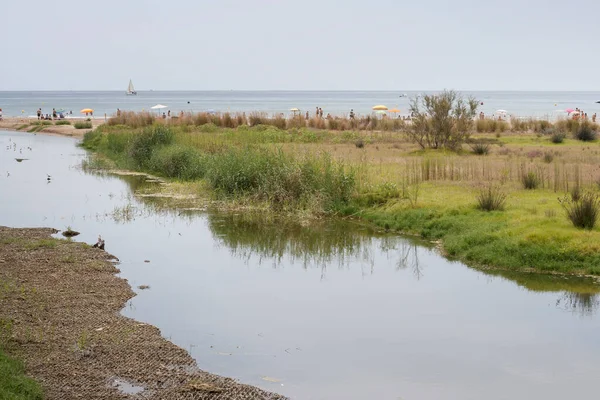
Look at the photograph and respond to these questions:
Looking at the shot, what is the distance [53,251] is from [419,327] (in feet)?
25.4

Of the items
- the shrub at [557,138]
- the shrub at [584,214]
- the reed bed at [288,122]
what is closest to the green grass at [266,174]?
the shrub at [584,214]

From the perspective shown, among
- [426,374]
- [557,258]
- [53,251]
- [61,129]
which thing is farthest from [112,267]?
[61,129]

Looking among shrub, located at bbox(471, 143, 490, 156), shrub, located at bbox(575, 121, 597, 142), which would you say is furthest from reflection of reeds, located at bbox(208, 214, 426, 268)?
shrub, located at bbox(575, 121, 597, 142)

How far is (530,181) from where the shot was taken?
19.7m

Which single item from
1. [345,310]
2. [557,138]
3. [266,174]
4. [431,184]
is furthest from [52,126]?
[345,310]

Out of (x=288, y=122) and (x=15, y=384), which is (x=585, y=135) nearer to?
(x=288, y=122)

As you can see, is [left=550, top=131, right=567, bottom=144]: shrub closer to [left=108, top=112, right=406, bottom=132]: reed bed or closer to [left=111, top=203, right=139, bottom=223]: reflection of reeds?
[left=108, top=112, right=406, bottom=132]: reed bed

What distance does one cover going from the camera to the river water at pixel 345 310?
9.04 meters

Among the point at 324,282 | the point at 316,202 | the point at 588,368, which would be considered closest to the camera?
the point at 588,368

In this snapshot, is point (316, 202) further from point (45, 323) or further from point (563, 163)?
point (45, 323)

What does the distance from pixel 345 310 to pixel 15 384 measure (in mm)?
5800

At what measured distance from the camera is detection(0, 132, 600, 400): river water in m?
9.04

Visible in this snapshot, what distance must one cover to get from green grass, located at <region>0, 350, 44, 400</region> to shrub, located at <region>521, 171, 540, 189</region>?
49.9 ft

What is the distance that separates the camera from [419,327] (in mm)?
10984
